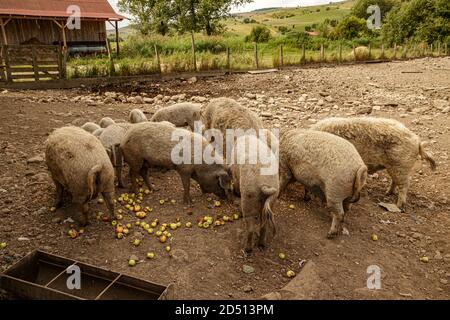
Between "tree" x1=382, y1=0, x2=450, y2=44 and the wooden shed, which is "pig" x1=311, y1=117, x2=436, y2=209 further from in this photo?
"tree" x1=382, y1=0, x2=450, y2=44

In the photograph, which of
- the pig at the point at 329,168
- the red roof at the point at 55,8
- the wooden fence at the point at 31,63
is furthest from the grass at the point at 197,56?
the pig at the point at 329,168

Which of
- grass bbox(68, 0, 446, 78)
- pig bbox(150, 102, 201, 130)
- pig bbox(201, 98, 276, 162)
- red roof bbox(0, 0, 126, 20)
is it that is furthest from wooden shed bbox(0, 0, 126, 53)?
pig bbox(201, 98, 276, 162)

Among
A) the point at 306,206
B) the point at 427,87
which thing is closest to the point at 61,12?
the point at 427,87

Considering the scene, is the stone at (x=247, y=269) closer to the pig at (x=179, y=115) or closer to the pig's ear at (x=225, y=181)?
the pig's ear at (x=225, y=181)

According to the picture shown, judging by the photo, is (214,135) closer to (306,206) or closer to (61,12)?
(306,206)

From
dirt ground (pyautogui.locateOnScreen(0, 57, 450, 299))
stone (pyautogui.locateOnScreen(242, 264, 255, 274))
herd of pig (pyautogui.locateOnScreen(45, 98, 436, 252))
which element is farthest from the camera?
herd of pig (pyautogui.locateOnScreen(45, 98, 436, 252))

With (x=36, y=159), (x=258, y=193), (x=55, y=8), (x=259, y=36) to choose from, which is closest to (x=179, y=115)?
(x=36, y=159)

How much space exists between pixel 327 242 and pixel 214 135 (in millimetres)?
3183

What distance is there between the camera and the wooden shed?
23031 millimetres

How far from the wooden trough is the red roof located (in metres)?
22.6

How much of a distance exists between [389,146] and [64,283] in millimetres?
5104

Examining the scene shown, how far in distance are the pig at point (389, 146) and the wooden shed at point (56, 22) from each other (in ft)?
69.7

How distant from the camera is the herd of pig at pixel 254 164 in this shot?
508 centimetres

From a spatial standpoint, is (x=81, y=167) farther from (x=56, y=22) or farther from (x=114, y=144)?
(x=56, y=22)
